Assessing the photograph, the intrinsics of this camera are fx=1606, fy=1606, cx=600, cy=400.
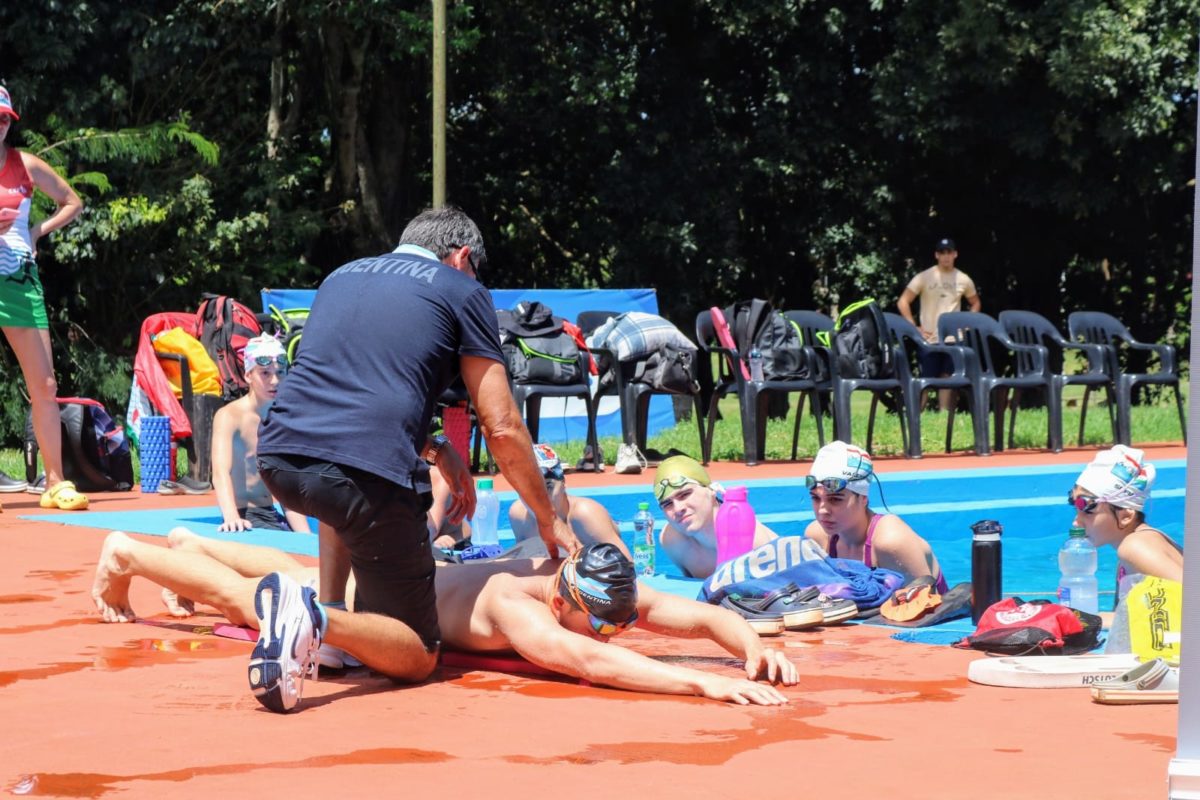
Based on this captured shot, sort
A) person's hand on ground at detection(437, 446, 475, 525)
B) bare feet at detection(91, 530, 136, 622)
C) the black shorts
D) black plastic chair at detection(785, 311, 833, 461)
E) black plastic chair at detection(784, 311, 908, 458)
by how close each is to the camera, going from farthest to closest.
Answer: black plastic chair at detection(785, 311, 833, 461) < black plastic chair at detection(784, 311, 908, 458) < bare feet at detection(91, 530, 136, 622) < person's hand on ground at detection(437, 446, 475, 525) < the black shorts

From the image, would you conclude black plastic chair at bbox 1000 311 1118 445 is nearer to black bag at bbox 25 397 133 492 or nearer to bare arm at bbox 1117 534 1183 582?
black bag at bbox 25 397 133 492

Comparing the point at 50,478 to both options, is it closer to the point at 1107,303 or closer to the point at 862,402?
the point at 1107,303

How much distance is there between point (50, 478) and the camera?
920cm

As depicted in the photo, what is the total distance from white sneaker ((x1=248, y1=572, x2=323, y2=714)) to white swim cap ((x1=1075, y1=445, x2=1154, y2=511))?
2949mm

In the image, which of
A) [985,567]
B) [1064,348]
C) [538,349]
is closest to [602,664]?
[985,567]

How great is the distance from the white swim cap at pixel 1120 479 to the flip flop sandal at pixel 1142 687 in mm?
1335

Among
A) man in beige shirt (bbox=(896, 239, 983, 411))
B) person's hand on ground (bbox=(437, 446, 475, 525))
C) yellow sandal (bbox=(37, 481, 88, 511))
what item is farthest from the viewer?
man in beige shirt (bbox=(896, 239, 983, 411))

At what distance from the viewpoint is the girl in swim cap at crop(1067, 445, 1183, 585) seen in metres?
5.69

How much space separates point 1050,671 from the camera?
4.68m

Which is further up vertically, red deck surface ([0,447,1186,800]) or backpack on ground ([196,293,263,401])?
backpack on ground ([196,293,263,401])

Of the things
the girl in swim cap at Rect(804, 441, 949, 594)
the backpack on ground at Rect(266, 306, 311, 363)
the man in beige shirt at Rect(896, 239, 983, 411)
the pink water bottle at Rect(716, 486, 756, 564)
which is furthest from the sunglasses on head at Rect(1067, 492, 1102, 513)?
the man in beige shirt at Rect(896, 239, 983, 411)

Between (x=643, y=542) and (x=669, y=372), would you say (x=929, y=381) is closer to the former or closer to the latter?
(x=669, y=372)

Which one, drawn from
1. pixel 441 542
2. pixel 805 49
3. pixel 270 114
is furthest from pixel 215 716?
pixel 805 49

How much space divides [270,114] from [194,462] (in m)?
8.65
